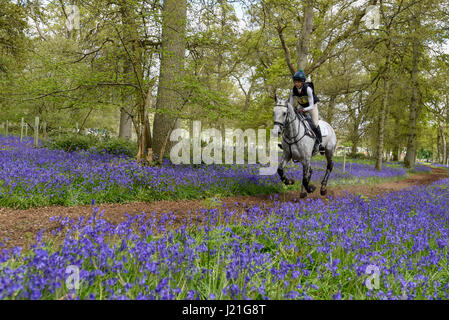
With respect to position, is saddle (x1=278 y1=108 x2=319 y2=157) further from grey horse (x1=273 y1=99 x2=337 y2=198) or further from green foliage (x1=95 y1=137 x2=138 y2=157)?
green foliage (x1=95 y1=137 x2=138 y2=157)

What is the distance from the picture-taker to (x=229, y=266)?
2506mm

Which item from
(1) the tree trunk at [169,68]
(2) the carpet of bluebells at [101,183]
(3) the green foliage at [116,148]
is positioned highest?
(1) the tree trunk at [169,68]

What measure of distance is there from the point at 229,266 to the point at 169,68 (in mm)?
7335

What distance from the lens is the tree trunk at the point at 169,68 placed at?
771cm

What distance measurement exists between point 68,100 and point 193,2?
540cm

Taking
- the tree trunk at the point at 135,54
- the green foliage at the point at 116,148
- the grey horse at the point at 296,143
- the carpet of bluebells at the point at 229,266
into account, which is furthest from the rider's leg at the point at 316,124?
the green foliage at the point at 116,148

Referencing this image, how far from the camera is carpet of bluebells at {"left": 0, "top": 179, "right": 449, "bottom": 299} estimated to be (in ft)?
6.70

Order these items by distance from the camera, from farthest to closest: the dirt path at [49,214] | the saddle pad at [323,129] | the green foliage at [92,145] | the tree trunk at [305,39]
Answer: the green foliage at [92,145], the tree trunk at [305,39], the saddle pad at [323,129], the dirt path at [49,214]

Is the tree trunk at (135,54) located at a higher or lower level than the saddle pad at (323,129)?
higher

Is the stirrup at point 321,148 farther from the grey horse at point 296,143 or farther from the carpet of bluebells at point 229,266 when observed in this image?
the carpet of bluebells at point 229,266

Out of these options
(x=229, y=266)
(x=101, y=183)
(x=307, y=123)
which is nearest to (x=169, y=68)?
(x=101, y=183)

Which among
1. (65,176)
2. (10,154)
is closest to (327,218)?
(65,176)

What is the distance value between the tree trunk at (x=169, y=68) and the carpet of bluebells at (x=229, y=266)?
16.0 ft

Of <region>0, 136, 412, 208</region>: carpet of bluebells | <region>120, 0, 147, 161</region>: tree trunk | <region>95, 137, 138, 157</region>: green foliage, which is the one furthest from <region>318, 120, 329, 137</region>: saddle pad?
<region>95, 137, 138, 157</region>: green foliage
